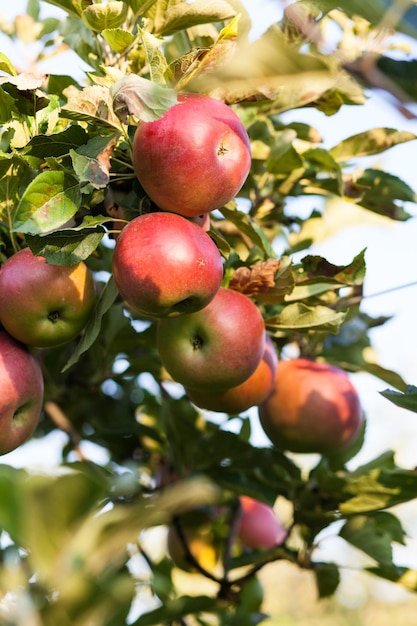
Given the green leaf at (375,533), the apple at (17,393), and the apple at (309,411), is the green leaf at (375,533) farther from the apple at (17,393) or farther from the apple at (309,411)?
the apple at (17,393)

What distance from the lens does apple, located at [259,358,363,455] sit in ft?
→ 6.77

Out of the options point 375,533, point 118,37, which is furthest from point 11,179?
point 375,533

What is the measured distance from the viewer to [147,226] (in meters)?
1.34

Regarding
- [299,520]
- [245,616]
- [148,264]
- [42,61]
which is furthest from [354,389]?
[42,61]

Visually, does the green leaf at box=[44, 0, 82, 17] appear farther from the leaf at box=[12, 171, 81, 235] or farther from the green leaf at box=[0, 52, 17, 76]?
the leaf at box=[12, 171, 81, 235]

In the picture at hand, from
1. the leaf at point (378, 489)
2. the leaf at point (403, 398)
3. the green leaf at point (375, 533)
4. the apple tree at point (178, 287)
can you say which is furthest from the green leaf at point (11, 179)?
the green leaf at point (375, 533)

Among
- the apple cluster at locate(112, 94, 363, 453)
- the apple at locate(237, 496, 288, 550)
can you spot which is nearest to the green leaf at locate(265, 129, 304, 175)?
the apple cluster at locate(112, 94, 363, 453)

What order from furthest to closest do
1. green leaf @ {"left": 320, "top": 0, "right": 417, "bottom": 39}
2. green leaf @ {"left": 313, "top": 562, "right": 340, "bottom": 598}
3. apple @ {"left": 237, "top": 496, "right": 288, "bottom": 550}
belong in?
apple @ {"left": 237, "top": 496, "right": 288, "bottom": 550} → green leaf @ {"left": 313, "top": 562, "right": 340, "bottom": 598} → green leaf @ {"left": 320, "top": 0, "right": 417, "bottom": 39}

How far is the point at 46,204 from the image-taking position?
133 centimetres

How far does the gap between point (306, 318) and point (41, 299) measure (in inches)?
22.3

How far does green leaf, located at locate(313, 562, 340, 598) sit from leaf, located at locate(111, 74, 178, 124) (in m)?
1.48

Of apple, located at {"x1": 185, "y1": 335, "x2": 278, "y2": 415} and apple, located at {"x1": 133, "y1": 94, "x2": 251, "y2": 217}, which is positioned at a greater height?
apple, located at {"x1": 133, "y1": 94, "x2": 251, "y2": 217}

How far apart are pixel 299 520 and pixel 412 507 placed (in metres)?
10.3

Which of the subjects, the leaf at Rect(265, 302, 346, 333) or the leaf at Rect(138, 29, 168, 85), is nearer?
the leaf at Rect(138, 29, 168, 85)
